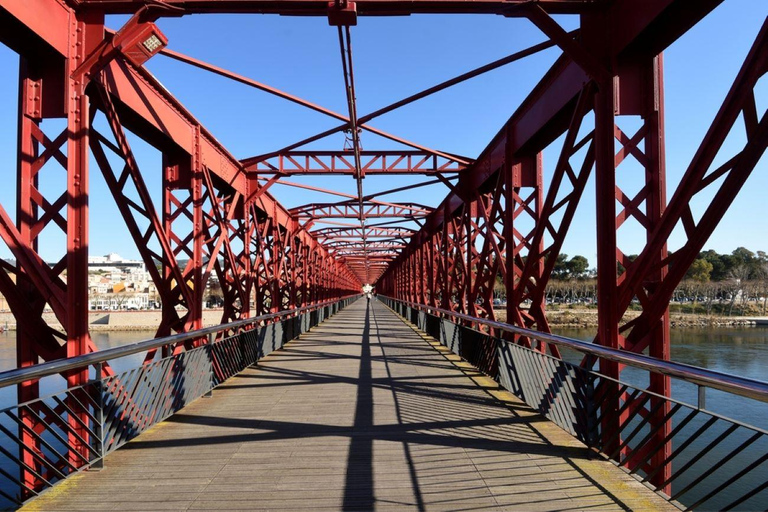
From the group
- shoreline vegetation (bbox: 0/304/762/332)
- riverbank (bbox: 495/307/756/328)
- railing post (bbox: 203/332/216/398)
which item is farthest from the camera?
shoreline vegetation (bbox: 0/304/762/332)

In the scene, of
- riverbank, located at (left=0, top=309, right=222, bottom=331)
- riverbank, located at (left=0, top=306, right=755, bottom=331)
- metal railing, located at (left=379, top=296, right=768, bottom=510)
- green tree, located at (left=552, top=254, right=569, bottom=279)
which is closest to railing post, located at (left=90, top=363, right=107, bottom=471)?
metal railing, located at (left=379, top=296, right=768, bottom=510)

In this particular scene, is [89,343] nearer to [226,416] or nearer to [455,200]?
[226,416]

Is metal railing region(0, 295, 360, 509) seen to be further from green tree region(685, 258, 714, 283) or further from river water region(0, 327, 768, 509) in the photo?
green tree region(685, 258, 714, 283)

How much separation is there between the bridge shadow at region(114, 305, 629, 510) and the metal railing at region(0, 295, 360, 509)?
26 centimetres

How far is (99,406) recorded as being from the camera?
4438 mm

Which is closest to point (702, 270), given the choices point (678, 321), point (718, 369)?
point (678, 321)

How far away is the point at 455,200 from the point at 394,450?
11590 millimetres

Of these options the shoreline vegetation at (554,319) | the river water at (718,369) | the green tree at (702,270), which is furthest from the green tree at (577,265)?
the river water at (718,369)

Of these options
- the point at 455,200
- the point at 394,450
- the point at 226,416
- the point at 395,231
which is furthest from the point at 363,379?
the point at 395,231

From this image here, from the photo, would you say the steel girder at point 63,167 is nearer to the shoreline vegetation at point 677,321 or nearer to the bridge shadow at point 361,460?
the bridge shadow at point 361,460

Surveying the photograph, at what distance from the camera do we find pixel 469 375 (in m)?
8.83

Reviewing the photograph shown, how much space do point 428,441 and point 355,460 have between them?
2.75ft

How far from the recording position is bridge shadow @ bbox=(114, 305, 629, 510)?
3.78 meters

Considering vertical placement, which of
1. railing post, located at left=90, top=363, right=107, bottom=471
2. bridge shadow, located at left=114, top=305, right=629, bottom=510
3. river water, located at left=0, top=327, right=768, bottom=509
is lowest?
river water, located at left=0, top=327, right=768, bottom=509
